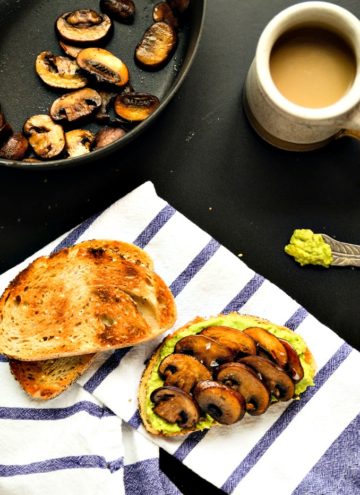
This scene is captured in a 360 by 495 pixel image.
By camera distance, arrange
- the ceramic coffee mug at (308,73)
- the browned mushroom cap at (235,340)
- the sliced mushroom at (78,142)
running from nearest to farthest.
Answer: the ceramic coffee mug at (308,73)
the browned mushroom cap at (235,340)
the sliced mushroom at (78,142)

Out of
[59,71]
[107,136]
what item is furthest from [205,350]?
[59,71]

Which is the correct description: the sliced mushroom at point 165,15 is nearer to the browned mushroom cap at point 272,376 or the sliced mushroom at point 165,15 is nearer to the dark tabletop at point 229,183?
the dark tabletop at point 229,183

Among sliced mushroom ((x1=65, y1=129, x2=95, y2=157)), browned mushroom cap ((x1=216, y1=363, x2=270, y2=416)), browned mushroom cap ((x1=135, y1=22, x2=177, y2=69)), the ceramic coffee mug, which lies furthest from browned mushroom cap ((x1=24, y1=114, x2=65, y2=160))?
browned mushroom cap ((x1=216, y1=363, x2=270, y2=416))

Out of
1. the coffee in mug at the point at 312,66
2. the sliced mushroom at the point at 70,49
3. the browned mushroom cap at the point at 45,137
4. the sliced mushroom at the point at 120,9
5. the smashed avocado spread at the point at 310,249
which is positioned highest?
the coffee in mug at the point at 312,66

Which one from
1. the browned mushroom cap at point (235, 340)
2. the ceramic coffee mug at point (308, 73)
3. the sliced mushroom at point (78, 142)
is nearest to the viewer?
the ceramic coffee mug at point (308, 73)

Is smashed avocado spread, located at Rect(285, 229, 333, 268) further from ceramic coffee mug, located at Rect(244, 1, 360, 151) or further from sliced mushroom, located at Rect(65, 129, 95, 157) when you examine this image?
sliced mushroom, located at Rect(65, 129, 95, 157)

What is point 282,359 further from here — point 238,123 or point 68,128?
point 68,128

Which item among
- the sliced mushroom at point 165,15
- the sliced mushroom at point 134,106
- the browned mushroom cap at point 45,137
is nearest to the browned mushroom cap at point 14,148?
the browned mushroom cap at point 45,137
